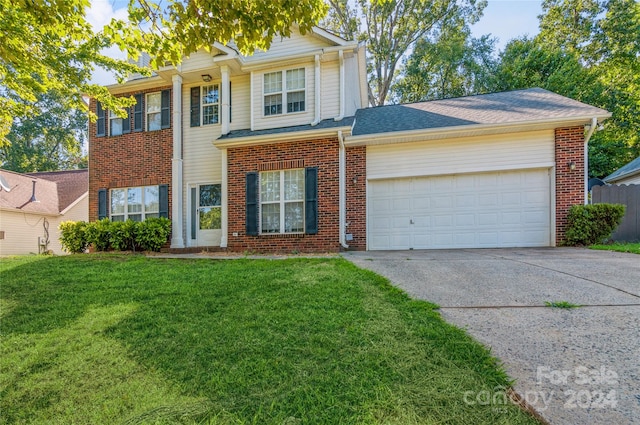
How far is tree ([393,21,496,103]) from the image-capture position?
59.3 ft

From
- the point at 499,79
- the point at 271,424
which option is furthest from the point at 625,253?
the point at 499,79

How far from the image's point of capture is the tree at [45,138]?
956 inches

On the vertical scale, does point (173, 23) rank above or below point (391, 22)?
below

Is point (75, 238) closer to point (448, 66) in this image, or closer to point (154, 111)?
point (154, 111)

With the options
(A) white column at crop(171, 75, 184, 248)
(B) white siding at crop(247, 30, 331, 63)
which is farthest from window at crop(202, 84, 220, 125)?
(B) white siding at crop(247, 30, 331, 63)

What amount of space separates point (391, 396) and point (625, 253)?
273 inches

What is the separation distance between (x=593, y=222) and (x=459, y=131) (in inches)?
149

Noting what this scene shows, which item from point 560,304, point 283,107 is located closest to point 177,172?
point 283,107

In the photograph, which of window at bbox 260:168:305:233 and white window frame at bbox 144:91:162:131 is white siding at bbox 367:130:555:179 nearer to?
window at bbox 260:168:305:233

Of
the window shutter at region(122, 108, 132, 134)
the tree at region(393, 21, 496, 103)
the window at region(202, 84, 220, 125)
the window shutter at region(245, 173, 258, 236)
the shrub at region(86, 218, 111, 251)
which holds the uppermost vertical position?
the tree at region(393, 21, 496, 103)

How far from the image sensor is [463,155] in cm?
801

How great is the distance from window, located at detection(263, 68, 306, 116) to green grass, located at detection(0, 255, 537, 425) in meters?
6.27

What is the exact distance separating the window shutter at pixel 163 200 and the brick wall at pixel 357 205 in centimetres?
573

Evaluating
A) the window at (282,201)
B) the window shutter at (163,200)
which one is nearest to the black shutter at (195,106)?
the window shutter at (163,200)
